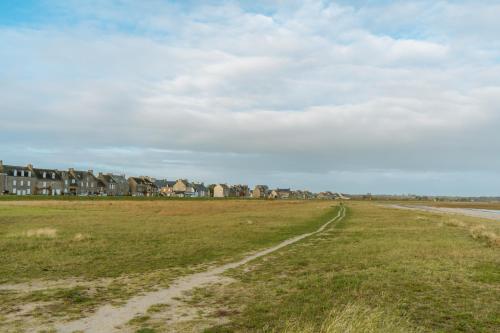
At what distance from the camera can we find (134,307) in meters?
10.9

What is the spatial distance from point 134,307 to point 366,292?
6.60 meters

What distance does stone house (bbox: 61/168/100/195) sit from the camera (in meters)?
148

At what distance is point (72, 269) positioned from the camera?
16672mm

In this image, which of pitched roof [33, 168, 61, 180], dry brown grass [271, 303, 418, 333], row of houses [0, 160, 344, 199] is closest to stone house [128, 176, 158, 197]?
row of houses [0, 160, 344, 199]

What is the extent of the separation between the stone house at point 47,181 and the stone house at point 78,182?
6.92ft

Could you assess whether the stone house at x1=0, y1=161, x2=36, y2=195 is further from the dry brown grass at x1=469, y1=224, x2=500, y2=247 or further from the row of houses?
the dry brown grass at x1=469, y1=224, x2=500, y2=247

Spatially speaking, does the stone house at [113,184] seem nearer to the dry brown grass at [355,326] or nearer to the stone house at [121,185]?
the stone house at [121,185]

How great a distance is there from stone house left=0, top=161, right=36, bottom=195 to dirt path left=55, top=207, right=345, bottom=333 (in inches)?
5007

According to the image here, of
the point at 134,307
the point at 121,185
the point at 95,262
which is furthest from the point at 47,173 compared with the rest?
the point at 134,307

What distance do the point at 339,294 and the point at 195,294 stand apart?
4213 millimetres

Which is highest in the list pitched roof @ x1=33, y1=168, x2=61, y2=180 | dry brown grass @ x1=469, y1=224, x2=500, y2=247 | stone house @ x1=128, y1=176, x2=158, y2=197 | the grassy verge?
pitched roof @ x1=33, y1=168, x2=61, y2=180

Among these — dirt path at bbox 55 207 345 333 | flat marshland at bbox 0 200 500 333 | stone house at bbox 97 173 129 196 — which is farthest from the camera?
stone house at bbox 97 173 129 196

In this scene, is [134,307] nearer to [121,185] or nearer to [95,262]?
[95,262]

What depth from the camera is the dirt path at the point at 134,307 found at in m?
9.18
